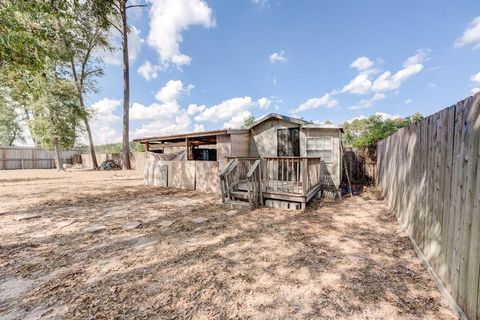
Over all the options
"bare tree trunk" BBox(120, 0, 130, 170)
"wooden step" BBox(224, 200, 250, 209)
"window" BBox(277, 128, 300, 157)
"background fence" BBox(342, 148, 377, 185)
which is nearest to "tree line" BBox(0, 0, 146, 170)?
"bare tree trunk" BBox(120, 0, 130, 170)

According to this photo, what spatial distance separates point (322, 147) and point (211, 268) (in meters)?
7.44

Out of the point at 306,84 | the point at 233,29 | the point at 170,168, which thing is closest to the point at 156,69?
the point at 233,29

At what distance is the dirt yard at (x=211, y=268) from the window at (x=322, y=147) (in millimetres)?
3775

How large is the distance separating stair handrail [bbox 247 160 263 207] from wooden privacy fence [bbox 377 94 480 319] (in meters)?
3.50

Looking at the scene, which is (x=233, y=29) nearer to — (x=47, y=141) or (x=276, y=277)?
(x=276, y=277)

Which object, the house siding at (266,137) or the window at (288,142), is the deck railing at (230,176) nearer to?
the house siding at (266,137)

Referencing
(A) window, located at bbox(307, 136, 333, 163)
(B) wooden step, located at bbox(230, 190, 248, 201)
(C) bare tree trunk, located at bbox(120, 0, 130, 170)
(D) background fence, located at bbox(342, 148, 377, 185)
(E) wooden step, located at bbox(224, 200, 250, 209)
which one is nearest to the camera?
(E) wooden step, located at bbox(224, 200, 250, 209)

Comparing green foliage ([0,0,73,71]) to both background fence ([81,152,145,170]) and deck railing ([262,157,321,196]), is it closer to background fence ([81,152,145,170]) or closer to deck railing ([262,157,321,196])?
deck railing ([262,157,321,196])

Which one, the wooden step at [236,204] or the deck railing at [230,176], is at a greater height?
the deck railing at [230,176]

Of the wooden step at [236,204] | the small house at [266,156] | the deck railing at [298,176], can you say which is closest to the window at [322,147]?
the small house at [266,156]

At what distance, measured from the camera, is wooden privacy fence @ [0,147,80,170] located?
21.8 meters

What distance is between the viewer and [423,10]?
7.41 meters

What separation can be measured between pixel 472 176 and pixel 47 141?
22848mm

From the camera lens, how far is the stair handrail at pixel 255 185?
5.88 meters
